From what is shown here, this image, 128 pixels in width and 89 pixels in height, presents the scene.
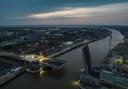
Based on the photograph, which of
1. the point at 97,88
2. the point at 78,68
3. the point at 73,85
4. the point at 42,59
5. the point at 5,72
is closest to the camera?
the point at 97,88

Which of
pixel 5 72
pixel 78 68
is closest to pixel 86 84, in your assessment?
pixel 78 68

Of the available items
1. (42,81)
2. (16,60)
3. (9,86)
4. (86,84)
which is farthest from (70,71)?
(16,60)

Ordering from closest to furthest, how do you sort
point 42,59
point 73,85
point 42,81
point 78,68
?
point 73,85
point 42,81
point 78,68
point 42,59

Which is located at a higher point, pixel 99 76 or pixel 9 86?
pixel 99 76

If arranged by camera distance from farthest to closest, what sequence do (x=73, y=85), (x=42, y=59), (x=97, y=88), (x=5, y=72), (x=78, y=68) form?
(x=42, y=59)
(x=78, y=68)
(x=5, y=72)
(x=73, y=85)
(x=97, y=88)

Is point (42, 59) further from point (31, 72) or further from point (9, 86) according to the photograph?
point (9, 86)

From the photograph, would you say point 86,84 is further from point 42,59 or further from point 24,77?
point 42,59

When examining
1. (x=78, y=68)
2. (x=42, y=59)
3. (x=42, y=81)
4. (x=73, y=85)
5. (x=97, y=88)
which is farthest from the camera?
(x=42, y=59)

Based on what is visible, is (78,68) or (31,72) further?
(78,68)

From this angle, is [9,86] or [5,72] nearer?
[9,86]
